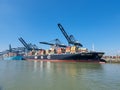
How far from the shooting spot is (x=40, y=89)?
12.8 meters

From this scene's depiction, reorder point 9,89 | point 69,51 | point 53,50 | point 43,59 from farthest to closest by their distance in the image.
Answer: point 43,59
point 53,50
point 69,51
point 9,89

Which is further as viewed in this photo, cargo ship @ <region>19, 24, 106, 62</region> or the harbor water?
Answer: cargo ship @ <region>19, 24, 106, 62</region>

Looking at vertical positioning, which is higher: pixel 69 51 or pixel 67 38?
pixel 67 38

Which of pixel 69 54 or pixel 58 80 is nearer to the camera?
pixel 58 80

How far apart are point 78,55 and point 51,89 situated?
1967 inches

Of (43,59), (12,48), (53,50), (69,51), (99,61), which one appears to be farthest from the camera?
(12,48)

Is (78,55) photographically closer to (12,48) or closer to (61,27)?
(61,27)

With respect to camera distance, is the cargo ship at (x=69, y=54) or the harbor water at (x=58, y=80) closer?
the harbor water at (x=58, y=80)

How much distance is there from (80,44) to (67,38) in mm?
6599

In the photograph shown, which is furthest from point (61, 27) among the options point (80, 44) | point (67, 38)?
point (80, 44)

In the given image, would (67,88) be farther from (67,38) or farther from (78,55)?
(67,38)

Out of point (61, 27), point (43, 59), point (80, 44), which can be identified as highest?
point (61, 27)

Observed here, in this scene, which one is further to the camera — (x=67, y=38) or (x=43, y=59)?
(x=43, y=59)

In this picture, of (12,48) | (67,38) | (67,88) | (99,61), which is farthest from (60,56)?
(12,48)
